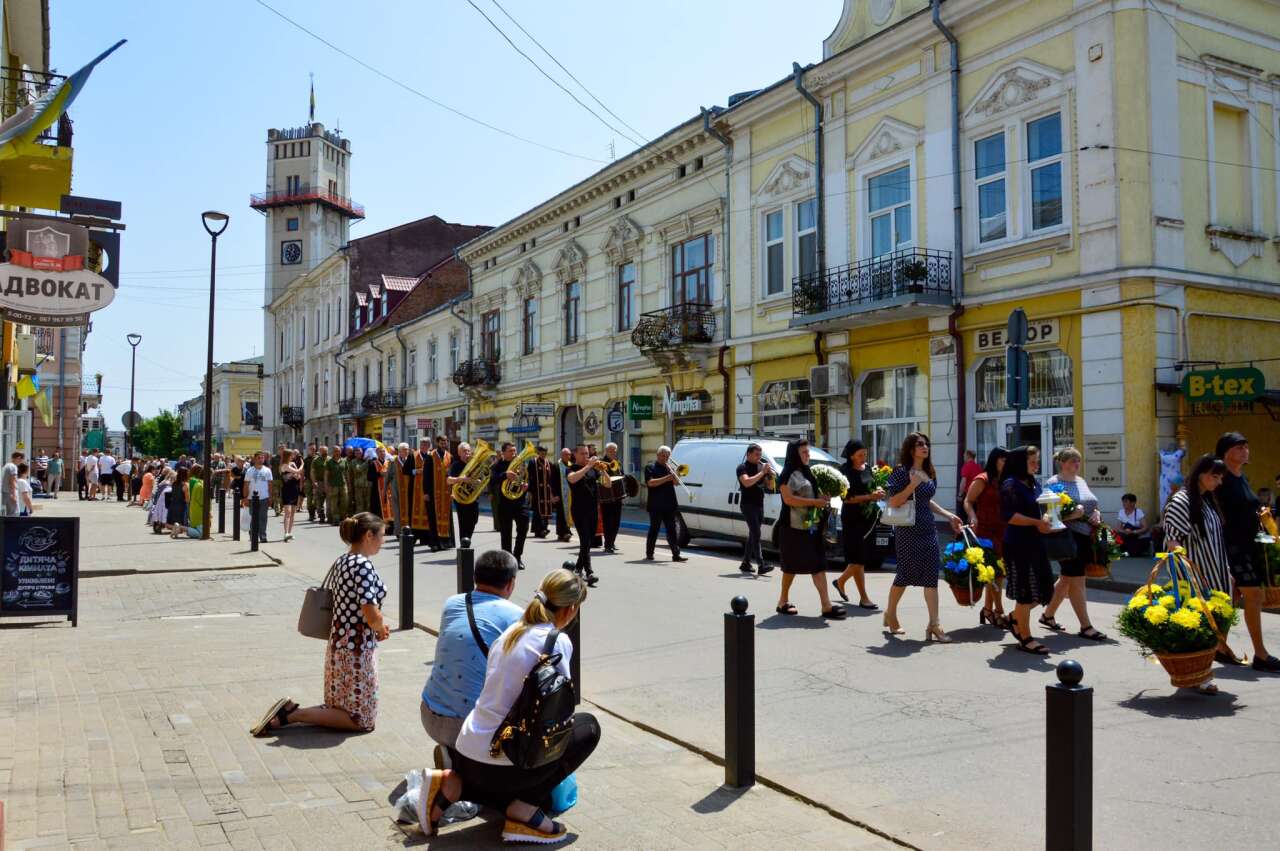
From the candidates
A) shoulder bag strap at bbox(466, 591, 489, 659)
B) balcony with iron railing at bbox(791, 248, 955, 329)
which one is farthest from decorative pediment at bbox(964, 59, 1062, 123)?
shoulder bag strap at bbox(466, 591, 489, 659)

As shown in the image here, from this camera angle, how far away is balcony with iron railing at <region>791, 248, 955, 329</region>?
19.3 metres

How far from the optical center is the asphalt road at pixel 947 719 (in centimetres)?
471

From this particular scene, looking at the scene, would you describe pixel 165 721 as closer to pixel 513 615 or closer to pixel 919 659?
pixel 513 615

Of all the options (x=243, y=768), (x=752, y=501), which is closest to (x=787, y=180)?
(x=752, y=501)

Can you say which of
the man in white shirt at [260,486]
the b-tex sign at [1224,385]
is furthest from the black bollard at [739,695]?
the man in white shirt at [260,486]

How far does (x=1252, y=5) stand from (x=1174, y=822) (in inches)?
732

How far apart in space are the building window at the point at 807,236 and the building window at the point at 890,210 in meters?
1.71

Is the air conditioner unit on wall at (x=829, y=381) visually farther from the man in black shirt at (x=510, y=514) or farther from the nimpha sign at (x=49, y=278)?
the nimpha sign at (x=49, y=278)

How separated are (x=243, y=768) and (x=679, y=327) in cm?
2198

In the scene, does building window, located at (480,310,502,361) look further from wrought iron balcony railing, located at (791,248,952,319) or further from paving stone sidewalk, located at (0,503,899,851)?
paving stone sidewalk, located at (0,503,899,851)

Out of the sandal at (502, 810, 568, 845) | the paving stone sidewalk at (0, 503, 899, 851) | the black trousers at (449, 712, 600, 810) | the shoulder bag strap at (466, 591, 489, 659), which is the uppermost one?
the shoulder bag strap at (466, 591, 489, 659)

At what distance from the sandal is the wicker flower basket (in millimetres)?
4326

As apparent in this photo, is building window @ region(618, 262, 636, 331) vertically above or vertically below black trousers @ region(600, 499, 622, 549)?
above

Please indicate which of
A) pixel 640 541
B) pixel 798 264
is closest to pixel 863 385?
pixel 798 264
